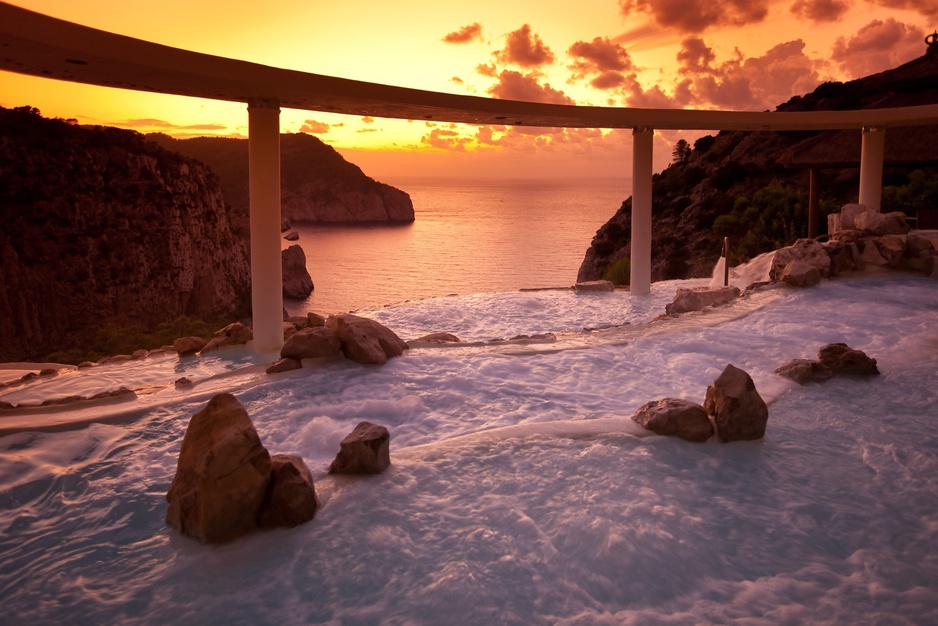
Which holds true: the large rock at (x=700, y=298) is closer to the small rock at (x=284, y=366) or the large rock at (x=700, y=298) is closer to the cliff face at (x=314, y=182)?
the small rock at (x=284, y=366)

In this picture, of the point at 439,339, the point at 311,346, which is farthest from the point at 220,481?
the point at 439,339

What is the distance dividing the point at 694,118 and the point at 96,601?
13.7m

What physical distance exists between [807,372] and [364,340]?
457cm

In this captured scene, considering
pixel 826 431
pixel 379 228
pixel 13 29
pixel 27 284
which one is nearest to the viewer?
pixel 826 431

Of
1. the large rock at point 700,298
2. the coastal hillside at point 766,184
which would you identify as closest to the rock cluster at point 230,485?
the large rock at point 700,298

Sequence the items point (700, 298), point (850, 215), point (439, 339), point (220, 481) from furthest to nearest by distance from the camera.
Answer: point (850, 215)
point (700, 298)
point (439, 339)
point (220, 481)

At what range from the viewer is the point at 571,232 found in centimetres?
5459

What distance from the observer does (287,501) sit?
4.14 m

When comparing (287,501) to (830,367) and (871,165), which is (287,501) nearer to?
(830,367)

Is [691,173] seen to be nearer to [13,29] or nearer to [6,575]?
[13,29]

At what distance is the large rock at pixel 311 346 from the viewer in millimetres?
7508

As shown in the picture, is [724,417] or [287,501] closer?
[287,501]

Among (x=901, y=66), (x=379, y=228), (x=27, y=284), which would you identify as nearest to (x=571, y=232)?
(x=379, y=228)

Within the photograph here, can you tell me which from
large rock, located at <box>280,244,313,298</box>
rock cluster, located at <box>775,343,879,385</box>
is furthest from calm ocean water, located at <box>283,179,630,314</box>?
rock cluster, located at <box>775,343,879,385</box>
